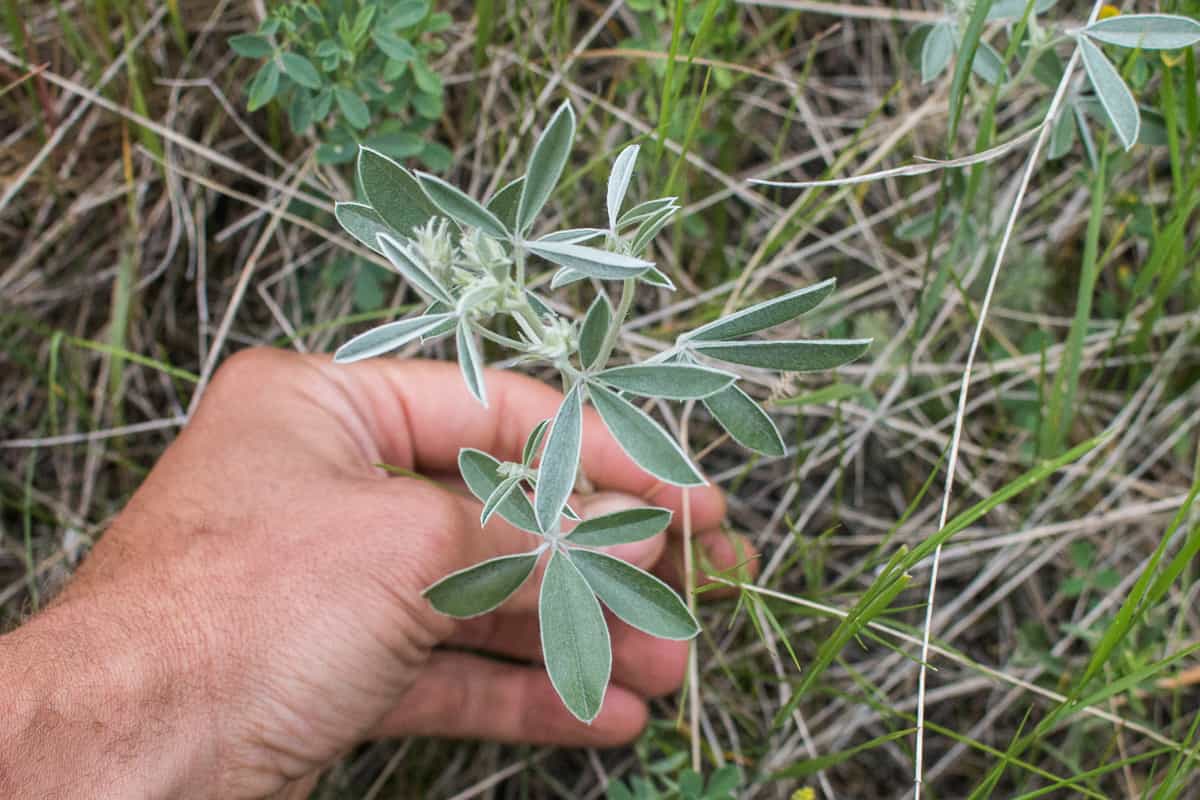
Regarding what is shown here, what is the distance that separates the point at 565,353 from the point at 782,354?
325 mm

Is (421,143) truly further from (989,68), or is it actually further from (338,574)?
(989,68)

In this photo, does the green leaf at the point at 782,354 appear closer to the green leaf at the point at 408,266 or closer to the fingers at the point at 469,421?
the green leaf at the point at 408,266

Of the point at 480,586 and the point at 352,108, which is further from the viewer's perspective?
the point at 352,108

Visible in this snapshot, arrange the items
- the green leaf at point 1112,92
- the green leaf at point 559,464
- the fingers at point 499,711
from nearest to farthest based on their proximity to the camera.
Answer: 1. the green leaf at point 559,464
2. the green leaf at point 1112,92
3. the fingers at point 499,711

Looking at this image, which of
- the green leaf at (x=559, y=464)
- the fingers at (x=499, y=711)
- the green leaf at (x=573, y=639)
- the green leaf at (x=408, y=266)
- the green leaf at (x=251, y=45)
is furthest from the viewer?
the fingers at (x=499, y=711)

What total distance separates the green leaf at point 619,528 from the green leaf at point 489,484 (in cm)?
7

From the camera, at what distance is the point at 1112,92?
1.67 m

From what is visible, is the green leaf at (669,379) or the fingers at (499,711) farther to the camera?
the fingers at (499,711)

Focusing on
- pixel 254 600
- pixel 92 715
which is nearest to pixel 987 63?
pixel 254 600

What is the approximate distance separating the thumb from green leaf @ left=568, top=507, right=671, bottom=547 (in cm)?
38

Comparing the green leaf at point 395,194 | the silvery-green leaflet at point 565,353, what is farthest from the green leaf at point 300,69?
the green leaf at point 395,194

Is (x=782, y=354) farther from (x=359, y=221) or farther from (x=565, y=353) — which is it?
Answer: (x=359, y=221)

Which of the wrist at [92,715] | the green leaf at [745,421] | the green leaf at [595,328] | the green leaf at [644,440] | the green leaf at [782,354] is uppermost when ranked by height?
the green leaf at [595,328]

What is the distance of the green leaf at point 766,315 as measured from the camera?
129 centimetres
